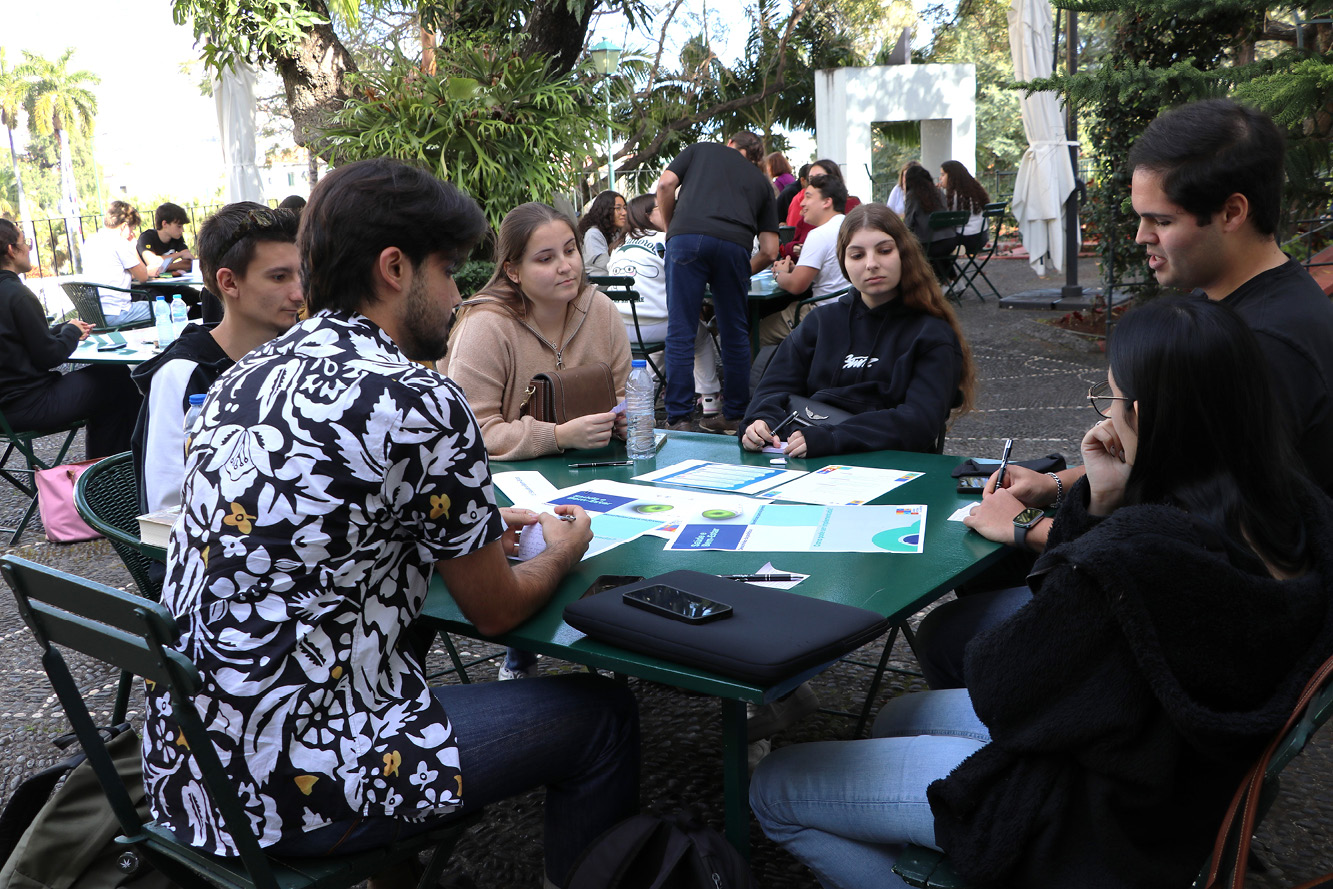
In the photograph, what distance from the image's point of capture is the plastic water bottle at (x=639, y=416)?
2.91 metres

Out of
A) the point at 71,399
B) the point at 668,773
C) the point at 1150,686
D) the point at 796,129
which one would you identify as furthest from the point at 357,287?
the point at 796,129

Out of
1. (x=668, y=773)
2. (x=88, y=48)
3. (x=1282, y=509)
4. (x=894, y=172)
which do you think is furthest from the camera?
(x=88, y=48)

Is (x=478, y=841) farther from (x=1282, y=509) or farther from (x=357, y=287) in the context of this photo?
(x=1282, y=509)

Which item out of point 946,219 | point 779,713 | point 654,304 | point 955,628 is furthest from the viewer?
point 946,219

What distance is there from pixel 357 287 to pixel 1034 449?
4591 millimetres

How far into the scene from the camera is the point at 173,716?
156 centimetres

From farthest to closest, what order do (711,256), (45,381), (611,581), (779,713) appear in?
(711,256)
(45,381)
(779,713)
(611,581)

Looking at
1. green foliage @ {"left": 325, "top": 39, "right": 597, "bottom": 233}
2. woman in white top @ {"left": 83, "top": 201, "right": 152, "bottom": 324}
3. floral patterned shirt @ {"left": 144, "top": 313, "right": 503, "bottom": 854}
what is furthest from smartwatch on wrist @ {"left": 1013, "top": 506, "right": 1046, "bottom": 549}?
woman in white top @ {"left": 83, "top": 201, "right": 152, "bottom": 324}

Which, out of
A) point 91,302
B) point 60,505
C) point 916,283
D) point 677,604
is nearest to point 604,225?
point 91,302

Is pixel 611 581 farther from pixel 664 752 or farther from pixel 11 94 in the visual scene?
pixel 11 94

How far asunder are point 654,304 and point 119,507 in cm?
436

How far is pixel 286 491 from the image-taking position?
152 centimetres

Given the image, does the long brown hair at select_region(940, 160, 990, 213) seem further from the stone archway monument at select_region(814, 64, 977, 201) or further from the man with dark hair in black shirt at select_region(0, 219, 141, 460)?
the man with dark hair in black shirt at select_region(0, 219, 141, 460)

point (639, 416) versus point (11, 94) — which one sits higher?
point (11, 94)
